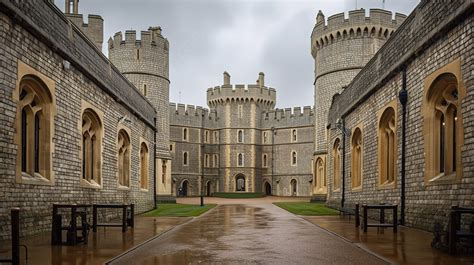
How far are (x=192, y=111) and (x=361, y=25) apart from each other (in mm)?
29806

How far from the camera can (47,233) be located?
37.4 feet

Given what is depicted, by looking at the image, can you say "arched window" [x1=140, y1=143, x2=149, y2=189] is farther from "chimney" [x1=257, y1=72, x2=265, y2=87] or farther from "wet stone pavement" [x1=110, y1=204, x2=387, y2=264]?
"chimney" [x1=257, y1=72, x2=265, y2=87]

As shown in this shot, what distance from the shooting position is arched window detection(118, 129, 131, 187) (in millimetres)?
20469

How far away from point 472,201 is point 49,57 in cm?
1038

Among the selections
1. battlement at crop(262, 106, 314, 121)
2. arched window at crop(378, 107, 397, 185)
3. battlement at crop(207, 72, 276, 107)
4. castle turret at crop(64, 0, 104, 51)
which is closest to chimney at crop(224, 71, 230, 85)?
battlement at crop(207, 72, 276, 107)

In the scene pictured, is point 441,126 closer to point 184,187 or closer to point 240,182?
point 184,187

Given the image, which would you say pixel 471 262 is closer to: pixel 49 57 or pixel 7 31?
pixel 7 31

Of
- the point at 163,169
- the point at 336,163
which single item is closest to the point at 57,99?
the point at 336,163

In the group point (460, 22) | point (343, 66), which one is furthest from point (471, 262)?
point (343, 66)

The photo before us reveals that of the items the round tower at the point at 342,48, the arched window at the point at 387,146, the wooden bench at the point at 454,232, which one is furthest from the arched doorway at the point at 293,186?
the wooden bench at the point at 454,232

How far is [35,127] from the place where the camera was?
11.8m

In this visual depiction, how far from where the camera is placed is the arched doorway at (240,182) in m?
60.9

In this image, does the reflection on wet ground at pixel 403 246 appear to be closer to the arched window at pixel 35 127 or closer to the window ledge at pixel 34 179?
the window ledge at pixel 34 179

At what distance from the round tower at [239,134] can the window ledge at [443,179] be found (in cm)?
4815
